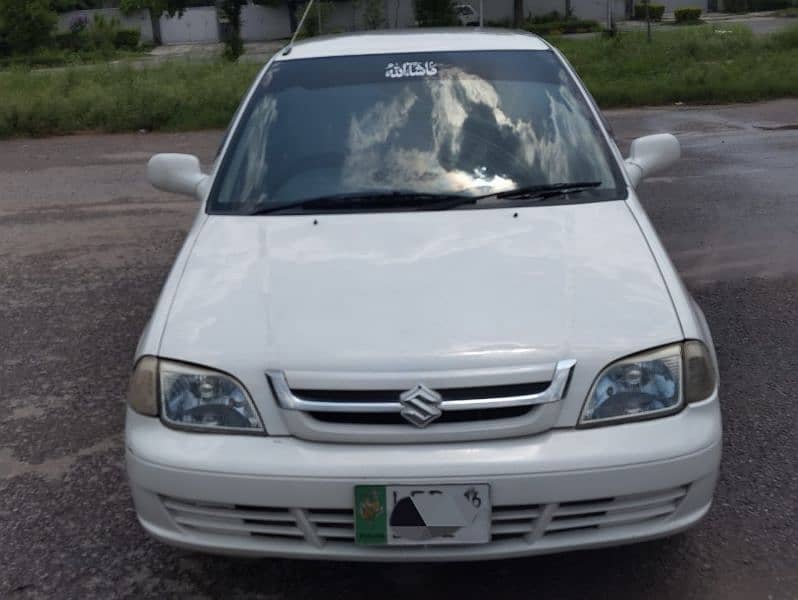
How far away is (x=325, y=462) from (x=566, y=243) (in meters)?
1.19

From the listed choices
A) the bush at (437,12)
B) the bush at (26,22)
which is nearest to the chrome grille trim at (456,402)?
the bush at (437,12)

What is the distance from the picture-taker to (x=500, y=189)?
12.7 ft

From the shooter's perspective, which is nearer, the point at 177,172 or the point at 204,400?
the point at 204,400

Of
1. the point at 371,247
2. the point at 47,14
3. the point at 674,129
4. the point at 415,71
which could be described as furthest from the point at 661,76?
the point at 47,14

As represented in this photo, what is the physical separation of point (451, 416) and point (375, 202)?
1217 millimetres

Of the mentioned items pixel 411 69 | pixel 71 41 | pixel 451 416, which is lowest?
pixel 71 41

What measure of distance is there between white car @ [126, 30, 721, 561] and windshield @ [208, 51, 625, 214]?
0.30m

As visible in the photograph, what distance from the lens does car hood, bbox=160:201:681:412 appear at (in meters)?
2.89

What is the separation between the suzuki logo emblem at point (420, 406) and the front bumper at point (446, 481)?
3.1 inches

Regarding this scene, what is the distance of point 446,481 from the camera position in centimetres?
274

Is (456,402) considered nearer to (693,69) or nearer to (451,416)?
(451,416)

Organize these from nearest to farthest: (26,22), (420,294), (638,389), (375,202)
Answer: (638,389) < (420,294) < (375,202) < (26,22)

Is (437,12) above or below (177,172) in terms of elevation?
below

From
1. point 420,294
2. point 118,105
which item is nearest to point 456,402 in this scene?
point 420,294
